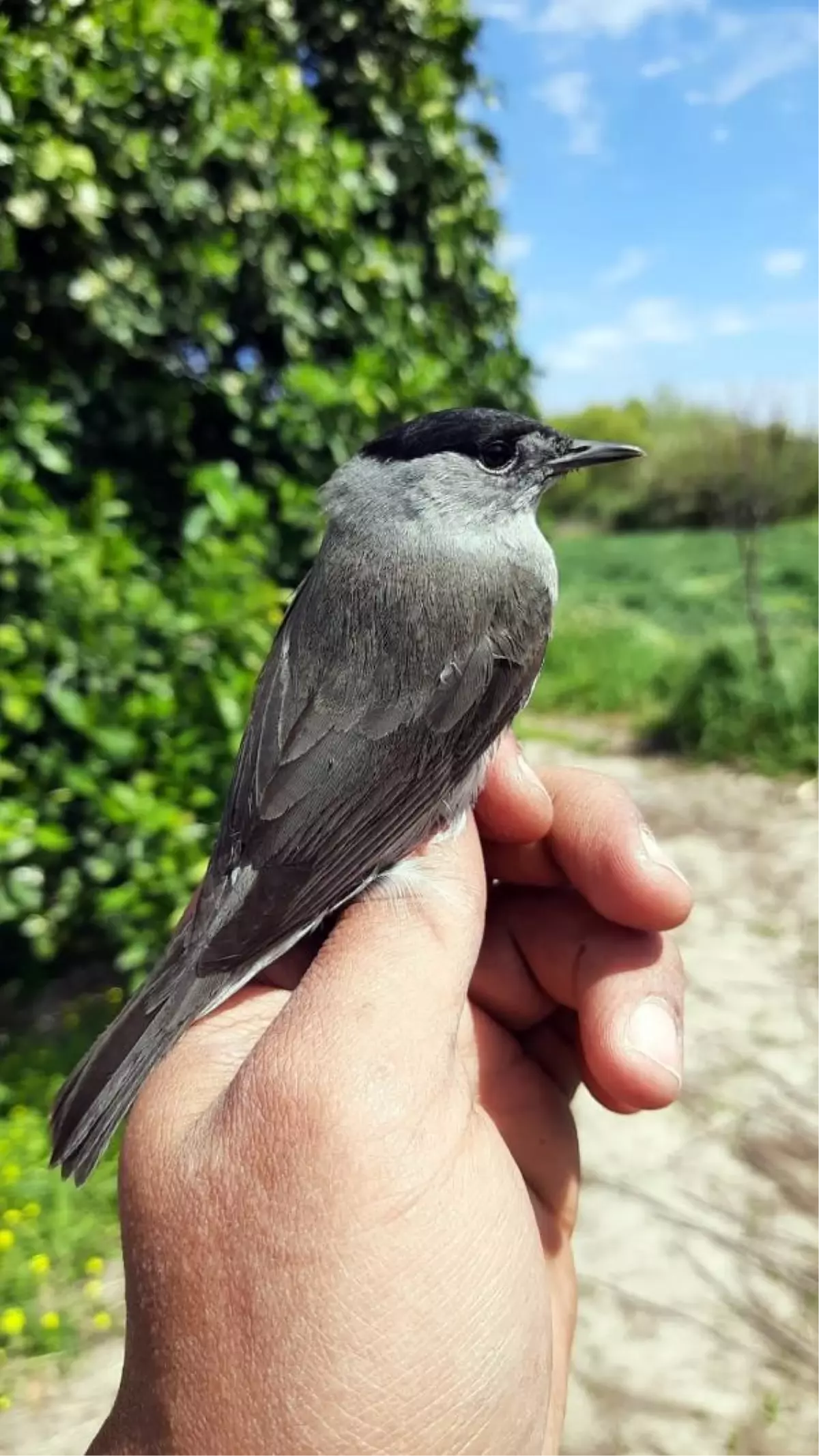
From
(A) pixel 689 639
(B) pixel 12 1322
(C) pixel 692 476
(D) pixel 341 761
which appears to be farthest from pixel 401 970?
(C) pixel 692 476

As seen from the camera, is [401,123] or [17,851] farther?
[401,123]

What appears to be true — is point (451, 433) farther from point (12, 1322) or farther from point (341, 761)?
point (12, 1322)

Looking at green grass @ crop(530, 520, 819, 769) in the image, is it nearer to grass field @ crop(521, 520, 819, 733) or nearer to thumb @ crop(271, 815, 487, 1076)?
grass field @ crop(521, 520, 819, 733)

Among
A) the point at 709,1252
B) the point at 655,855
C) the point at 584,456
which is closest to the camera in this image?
the point at 655,855

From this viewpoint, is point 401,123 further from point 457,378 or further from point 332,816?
Answer: point 332,816

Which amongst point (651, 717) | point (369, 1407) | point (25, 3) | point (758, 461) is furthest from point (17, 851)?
point (758, 461)

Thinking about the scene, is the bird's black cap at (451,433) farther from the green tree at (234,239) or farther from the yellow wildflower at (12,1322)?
the yellow wildflower at (12,1322)

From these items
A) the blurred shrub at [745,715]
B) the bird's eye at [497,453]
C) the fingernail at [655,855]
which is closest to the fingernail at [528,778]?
the fingernail at [655,855]
